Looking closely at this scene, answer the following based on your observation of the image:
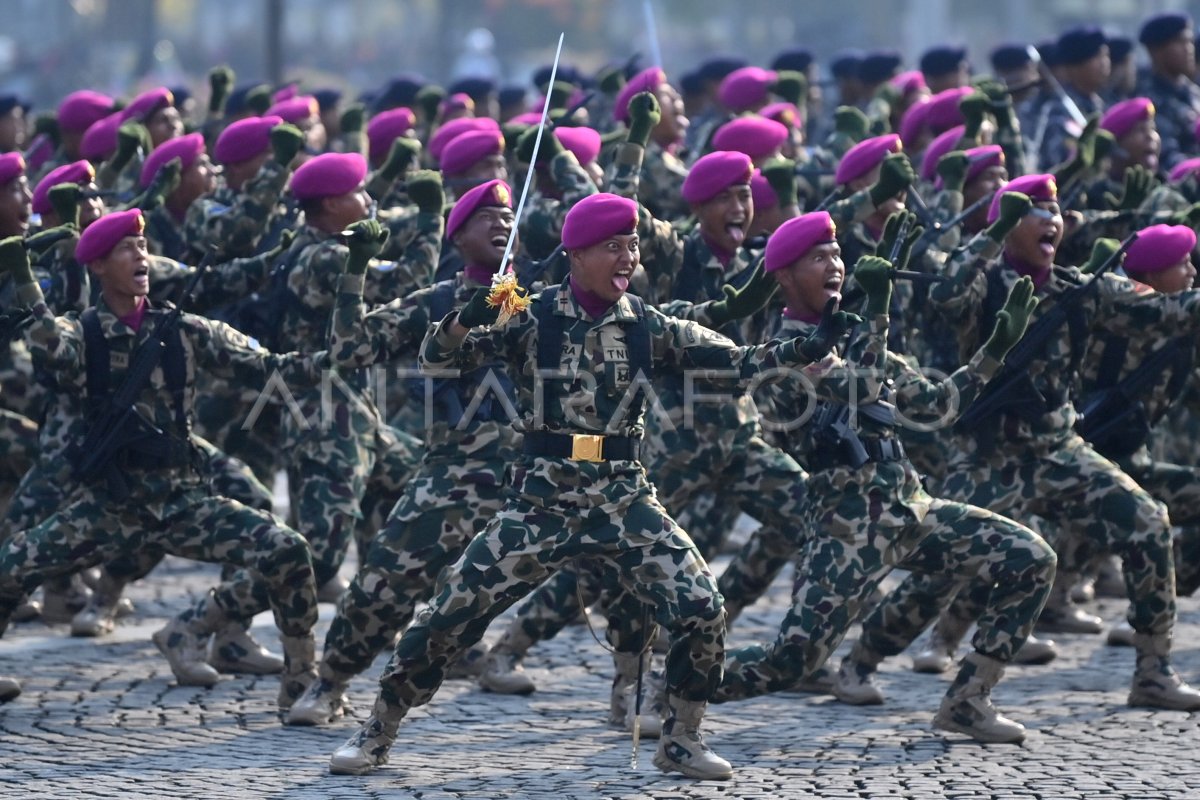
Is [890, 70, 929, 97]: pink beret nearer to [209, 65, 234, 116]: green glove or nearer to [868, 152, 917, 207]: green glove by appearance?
[209, 65, 234, 116]: green glove

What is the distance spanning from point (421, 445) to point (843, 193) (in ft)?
7.63

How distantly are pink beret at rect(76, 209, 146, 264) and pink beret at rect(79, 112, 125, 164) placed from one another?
4.56m

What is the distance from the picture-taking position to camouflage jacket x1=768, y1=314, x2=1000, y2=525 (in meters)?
8.68

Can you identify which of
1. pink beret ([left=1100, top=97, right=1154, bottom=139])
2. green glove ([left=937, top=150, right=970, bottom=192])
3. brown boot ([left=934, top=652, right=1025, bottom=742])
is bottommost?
brown boot ([left=934, top=652, right=1025, bottom=742])

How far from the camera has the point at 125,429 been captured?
372 inches

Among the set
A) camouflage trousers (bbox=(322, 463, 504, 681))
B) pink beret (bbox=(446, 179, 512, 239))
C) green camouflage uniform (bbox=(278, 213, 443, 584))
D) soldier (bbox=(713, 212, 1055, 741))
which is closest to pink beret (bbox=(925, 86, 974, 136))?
green camouflage uniform (bbox=(278, 213, 443, 584))

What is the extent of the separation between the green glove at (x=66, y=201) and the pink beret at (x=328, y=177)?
0.96 meters

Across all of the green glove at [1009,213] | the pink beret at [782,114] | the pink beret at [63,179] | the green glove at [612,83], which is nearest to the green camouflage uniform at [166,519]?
the pink beret at [63,179]

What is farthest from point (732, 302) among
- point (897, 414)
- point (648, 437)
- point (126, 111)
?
point (126, 111)

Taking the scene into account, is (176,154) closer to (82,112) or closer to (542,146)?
(542,146)

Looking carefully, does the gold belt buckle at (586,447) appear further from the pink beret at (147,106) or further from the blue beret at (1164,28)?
the blue beret at (1164,28)

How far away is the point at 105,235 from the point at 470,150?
109 inches

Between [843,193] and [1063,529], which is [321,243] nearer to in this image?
[843,193]

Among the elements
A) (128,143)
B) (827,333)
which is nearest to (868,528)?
(827,333)
